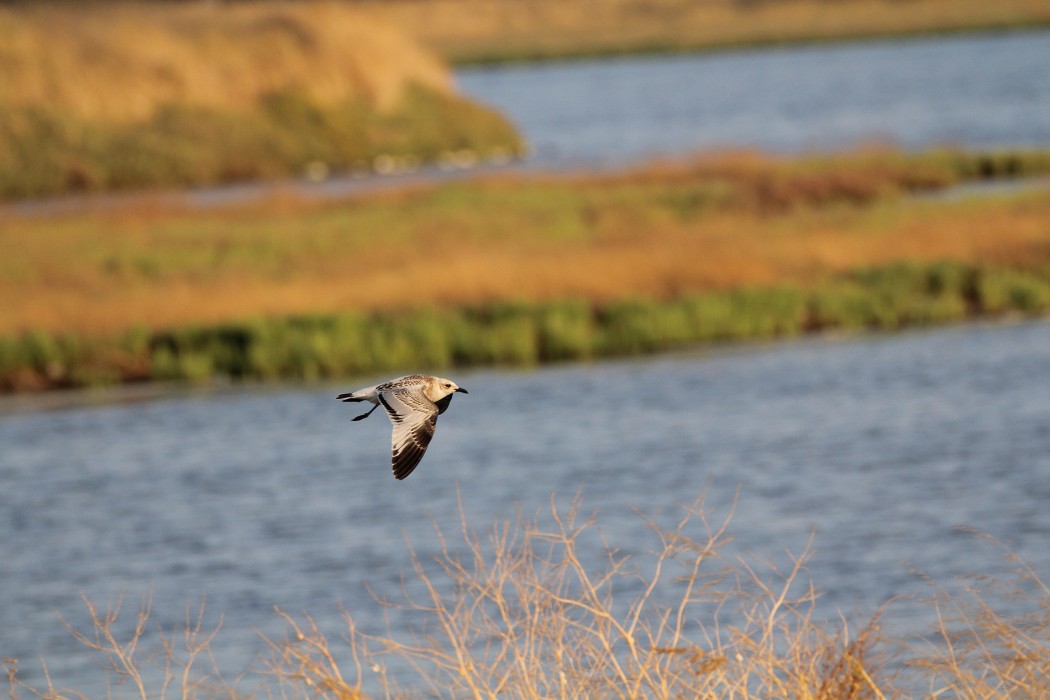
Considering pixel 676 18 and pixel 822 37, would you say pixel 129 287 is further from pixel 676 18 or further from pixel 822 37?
pixel 676 18

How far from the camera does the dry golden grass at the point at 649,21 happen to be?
134m

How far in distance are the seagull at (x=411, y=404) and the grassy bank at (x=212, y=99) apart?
38.6 metres

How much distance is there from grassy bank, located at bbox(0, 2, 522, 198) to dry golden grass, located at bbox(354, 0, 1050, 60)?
251 feet

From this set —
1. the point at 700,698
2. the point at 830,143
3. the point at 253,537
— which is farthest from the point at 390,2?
the point at 700,698

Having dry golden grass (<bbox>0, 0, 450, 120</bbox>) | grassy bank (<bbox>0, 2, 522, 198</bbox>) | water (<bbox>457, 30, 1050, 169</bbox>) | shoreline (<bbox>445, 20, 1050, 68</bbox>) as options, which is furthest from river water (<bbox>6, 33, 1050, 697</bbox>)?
shoreline (<bbox>445, 20, 1050, 68</bbox>)

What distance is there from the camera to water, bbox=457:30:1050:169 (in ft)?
165

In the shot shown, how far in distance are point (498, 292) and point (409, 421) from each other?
48.3ft

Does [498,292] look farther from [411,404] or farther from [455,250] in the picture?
[411,404]

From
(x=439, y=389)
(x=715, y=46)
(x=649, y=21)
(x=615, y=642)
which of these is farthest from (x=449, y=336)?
(x=649, y=21)

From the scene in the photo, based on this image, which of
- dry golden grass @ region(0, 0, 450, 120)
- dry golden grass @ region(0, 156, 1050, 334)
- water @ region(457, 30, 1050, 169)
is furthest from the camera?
water @ region(457, 30, 1050, 169)

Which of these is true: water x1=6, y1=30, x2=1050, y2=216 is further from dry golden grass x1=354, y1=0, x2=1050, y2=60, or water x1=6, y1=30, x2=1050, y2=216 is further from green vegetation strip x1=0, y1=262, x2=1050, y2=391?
green vegetation strip x1=0, y1=262, x2=1050, y2=391

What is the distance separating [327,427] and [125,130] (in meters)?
30.2

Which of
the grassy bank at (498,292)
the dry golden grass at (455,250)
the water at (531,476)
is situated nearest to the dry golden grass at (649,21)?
the dry golden grass at (455,250)

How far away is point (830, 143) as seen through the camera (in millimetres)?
46656
